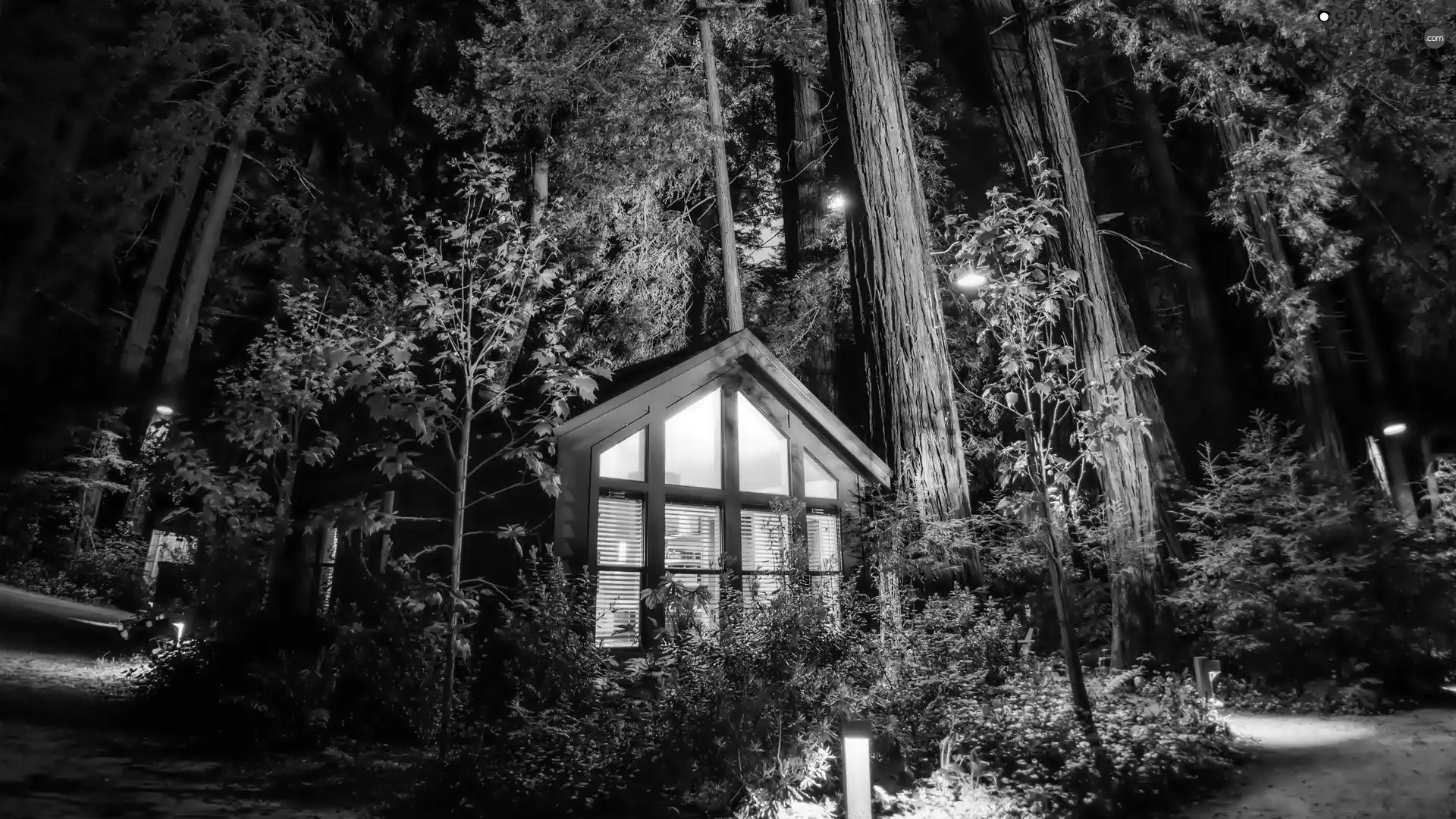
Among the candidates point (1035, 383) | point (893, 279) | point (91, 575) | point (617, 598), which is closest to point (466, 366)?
point (617, 598)

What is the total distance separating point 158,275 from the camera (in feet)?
71.1

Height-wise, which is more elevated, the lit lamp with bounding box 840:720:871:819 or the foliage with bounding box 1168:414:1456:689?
the foliage with bounding box 1168:414:1456:689

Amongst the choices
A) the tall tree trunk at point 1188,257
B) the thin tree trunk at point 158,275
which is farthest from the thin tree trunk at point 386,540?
the tall tree trunk at point 1188,257

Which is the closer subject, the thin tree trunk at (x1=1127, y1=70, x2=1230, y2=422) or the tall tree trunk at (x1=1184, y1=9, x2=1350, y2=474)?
the tall tree trunk at (x1=1184, y1=9, x2=1350, y2=474)

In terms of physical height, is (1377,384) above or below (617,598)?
above

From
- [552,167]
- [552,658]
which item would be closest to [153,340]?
[552,167]

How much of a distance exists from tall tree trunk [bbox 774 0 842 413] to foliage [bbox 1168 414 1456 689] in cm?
820

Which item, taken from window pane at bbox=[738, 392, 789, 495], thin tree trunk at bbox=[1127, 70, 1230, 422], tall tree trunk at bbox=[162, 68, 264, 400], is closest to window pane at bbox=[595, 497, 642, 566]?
window pane at bbox=[738, 392, 789, 495]

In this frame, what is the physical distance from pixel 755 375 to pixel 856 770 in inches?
251

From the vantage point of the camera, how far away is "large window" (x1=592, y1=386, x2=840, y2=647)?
10000 millimetres

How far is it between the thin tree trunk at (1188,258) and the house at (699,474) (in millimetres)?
10215

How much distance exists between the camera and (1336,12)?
13.0 m

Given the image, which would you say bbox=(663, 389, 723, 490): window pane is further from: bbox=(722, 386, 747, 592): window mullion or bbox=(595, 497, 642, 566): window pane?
bbox=(595, 497, 642, 566): window pane

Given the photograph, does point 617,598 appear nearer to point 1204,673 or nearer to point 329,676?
point 329,676
